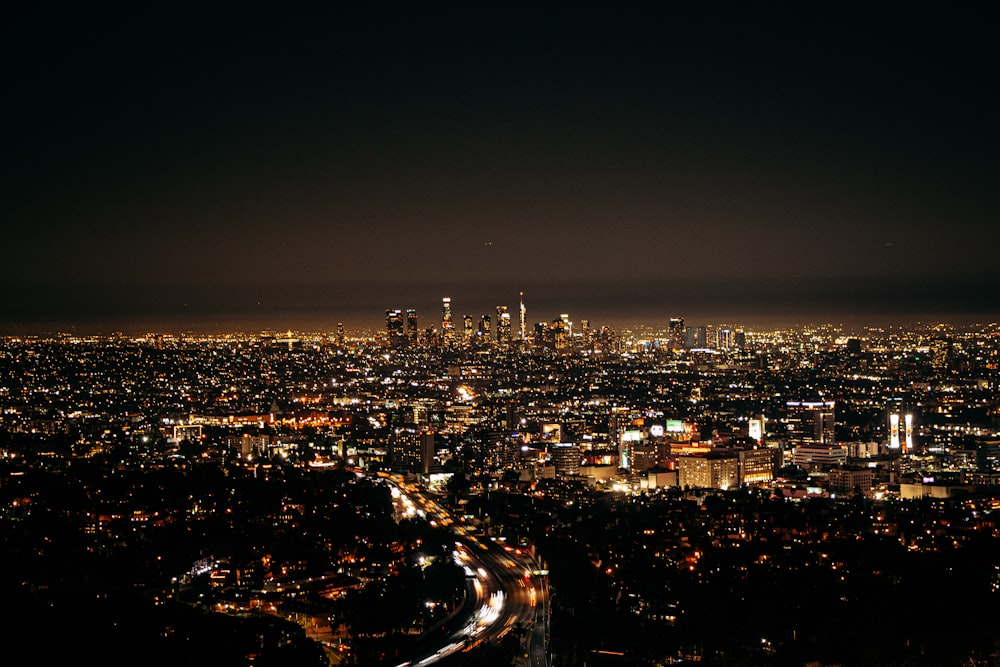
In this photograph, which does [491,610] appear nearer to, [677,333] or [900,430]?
[900,430]

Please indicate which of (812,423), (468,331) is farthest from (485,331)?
(812,423)

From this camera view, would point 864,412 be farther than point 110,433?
Yes

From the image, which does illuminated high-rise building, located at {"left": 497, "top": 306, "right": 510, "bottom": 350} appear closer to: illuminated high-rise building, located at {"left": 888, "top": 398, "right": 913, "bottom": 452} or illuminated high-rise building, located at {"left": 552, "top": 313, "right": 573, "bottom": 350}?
illuminated high-rise building, located at {"left": 552, "top": 313, "right": 573, "bottom": 350}

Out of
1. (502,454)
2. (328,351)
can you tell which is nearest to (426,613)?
(502,454)

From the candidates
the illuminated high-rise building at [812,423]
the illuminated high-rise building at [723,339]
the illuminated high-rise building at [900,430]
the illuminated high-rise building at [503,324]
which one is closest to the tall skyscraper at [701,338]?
the illuminated high-rise building at [723,339]

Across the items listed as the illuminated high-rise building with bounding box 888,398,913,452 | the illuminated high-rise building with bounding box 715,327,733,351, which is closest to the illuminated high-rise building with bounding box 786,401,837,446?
the illuminated high-rise building with bounding box 888,398,913,452

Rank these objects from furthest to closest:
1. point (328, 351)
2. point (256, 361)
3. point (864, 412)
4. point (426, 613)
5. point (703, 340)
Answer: point (703, 340)
point (328, 351)
point (256, 361)
point (864, 412)
point (426, 613)

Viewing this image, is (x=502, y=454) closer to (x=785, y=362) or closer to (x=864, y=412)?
(x=864, y=412)
